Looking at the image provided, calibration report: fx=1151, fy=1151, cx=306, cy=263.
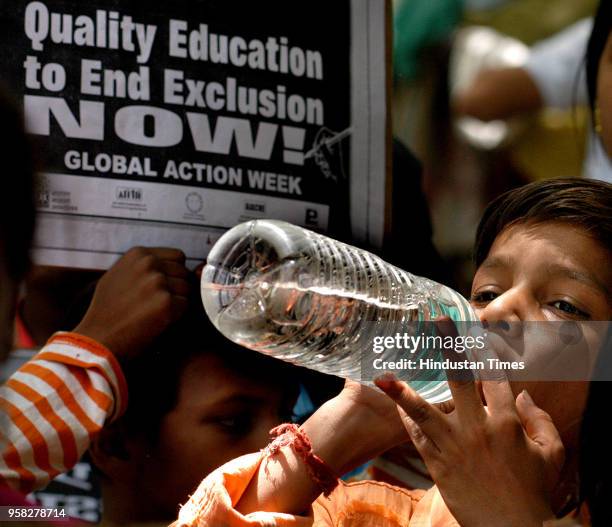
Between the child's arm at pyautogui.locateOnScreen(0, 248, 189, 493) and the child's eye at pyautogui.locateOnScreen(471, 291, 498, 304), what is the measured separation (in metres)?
0.31

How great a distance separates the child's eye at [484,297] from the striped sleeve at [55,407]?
360mm

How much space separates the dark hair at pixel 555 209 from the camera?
3.47 feet

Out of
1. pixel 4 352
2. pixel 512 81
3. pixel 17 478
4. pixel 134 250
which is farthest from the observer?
pixel 512 81

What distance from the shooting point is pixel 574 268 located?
1.02 metres

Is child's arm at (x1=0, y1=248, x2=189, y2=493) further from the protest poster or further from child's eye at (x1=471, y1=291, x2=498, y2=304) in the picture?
child's eye at (x1=471, y1=291, x2=498, y2=304)

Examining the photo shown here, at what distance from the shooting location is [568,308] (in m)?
1.01

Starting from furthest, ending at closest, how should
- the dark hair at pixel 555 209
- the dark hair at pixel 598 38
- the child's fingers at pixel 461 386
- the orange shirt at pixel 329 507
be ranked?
1. the dark hair at pixel 598 38
2. the dark hair at pixel 555 209
3. the orange shirt at pixel 329 507
4. the child's fingers at pixel 461 386

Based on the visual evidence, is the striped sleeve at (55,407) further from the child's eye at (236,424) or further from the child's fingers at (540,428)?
the child's fingers at (540,428)

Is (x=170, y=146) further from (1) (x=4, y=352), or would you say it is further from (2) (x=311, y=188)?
(1) (x=4, y=352)

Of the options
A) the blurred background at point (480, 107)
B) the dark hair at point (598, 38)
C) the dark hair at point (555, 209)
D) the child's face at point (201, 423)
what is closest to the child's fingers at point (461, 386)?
the dark hair at point (555, 209)

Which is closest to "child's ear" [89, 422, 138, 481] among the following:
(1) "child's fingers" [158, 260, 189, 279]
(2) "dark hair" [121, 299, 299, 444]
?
(2) "dark hair" [121, 299, 299, 444]

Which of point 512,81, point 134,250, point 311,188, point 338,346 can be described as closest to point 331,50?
point 311,188

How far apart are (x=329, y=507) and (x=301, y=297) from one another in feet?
0.90

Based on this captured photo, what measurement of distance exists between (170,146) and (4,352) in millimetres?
353
